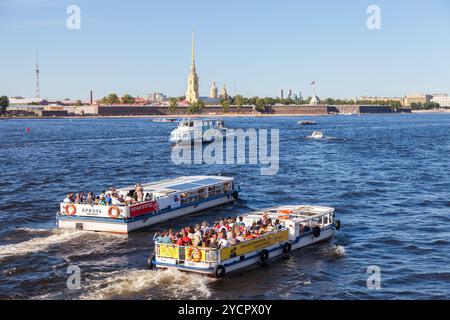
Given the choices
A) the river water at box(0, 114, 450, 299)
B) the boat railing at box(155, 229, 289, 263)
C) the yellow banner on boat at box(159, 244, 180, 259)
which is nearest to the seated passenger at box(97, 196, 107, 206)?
the river water at box(0, 114, 450, 299)

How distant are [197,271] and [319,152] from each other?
71.1 meters

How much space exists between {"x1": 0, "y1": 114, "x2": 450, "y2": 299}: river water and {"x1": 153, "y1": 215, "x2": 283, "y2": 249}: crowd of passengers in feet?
5.26

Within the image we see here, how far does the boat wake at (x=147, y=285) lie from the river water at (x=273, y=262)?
5 centimetres

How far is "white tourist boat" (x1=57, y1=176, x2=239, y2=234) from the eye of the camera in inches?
1486

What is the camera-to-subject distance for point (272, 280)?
29.0m

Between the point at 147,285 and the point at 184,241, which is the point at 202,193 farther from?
the point at 147,285

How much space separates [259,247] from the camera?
1209 inches

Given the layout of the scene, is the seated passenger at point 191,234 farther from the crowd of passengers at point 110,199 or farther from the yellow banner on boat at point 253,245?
the crowd of passengers at point 110,199

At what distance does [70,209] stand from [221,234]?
1313cm

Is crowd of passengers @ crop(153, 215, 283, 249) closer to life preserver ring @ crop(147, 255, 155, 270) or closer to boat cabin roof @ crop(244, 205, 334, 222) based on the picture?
life preserver ring @ crop(147, 255, 155, 270)

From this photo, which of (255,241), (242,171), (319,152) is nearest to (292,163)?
(242,171)

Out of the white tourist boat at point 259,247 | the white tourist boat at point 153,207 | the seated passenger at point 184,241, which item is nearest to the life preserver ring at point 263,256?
the white tourist boat at point 259,247

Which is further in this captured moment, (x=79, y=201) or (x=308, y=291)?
(x=79, y=201)
